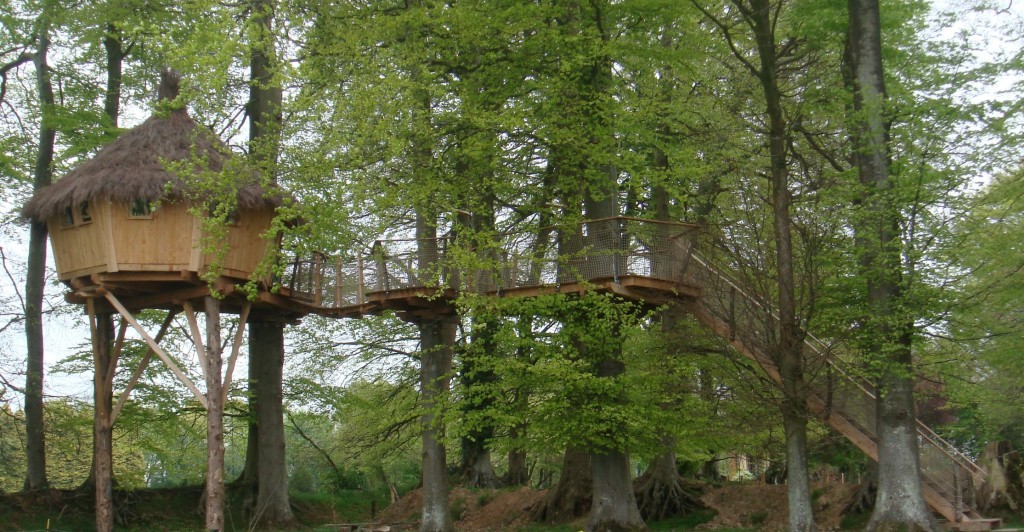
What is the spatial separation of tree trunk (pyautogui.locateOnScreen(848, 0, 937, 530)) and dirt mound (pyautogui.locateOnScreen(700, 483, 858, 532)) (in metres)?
4.49

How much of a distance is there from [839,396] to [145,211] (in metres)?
13.0

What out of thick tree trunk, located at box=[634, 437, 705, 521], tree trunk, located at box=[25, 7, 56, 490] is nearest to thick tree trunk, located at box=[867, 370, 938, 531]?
thick tree trunk, located at box=[634, 437, 705, 521]

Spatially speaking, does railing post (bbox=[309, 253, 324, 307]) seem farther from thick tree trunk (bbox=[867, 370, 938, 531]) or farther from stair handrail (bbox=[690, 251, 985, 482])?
thick tree trunk (bbox=[867, 370, 938, 531])

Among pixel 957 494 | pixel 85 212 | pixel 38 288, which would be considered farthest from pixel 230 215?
pixel 957 494

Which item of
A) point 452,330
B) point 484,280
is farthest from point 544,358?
point 452,330

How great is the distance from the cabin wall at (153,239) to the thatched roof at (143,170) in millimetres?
349

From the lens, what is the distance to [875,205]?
13.5 meters

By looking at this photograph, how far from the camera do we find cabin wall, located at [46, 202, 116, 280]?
17.8 meters

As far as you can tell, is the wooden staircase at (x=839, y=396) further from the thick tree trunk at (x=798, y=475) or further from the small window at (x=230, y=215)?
the small window at (x=230, y=215)

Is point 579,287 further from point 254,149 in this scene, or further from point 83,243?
point 83,243

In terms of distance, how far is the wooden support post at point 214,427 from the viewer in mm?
16922

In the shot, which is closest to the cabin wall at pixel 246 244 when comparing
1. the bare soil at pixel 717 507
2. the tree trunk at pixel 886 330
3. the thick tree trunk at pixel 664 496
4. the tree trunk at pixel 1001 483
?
the bare soil at pixel 717 507

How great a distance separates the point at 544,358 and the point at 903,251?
6140 millimetres

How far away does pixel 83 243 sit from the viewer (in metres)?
Result: 18.1
